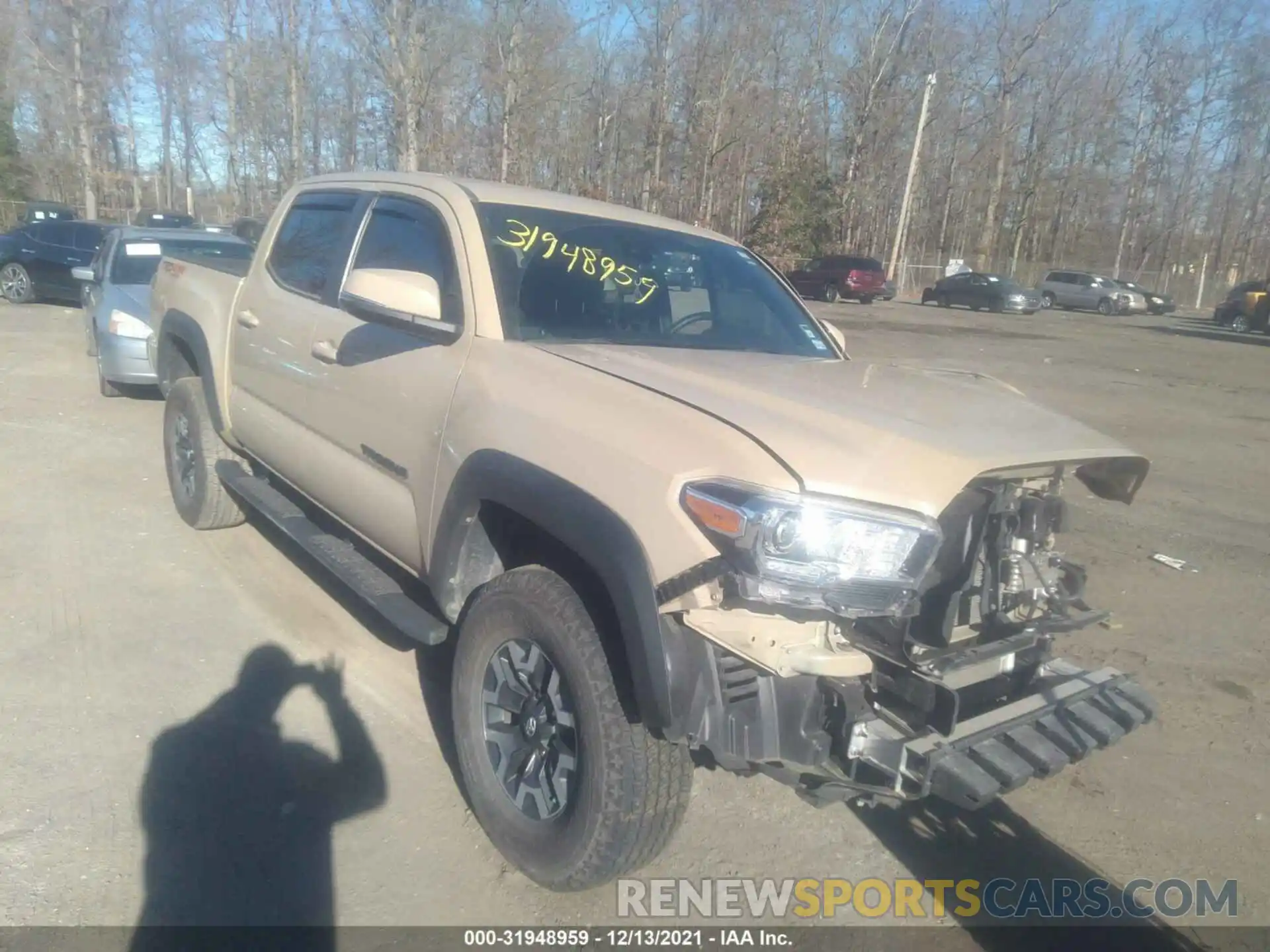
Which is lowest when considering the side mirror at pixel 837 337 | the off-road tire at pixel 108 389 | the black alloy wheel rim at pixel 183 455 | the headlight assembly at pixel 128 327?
the off-road tire at pixel 108 389

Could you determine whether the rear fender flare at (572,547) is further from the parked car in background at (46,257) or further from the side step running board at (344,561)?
the parked car in background at (46,257)

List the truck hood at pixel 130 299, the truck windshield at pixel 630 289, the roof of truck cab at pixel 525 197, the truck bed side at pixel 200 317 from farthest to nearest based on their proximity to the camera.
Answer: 1. the truck hood at pixel 130 299
2. the truck bed side at pixel 200 317
3. the roof of truck cab at pixel 525 197
4. the truck windshield at pixel 630 289

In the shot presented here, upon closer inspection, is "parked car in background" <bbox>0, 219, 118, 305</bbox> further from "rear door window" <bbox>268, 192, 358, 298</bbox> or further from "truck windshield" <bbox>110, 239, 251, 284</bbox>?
"rear door window" <bbox>268, 192, 358, 298</bbox>

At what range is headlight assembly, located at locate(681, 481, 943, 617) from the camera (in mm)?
2307

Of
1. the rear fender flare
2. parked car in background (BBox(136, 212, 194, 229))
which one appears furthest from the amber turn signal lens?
parked car in background (BBox(136, 212, 194, 229))

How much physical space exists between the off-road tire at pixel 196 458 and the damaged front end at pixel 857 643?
3.90m

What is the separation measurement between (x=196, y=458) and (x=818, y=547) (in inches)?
173

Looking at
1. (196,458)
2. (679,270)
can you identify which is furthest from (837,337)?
Result: (196,458)

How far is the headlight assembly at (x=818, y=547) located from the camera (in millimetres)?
2307

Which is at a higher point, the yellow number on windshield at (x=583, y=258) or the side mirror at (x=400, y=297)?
the yellow number on windshield at (x=583, y=258)

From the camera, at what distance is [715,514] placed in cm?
237

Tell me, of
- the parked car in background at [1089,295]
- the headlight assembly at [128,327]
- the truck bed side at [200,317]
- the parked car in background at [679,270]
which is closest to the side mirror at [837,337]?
the parked car in background at [679,270]

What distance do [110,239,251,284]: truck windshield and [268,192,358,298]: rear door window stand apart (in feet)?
16.0

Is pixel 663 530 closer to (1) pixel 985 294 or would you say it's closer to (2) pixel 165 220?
(2) pixel 165 220
